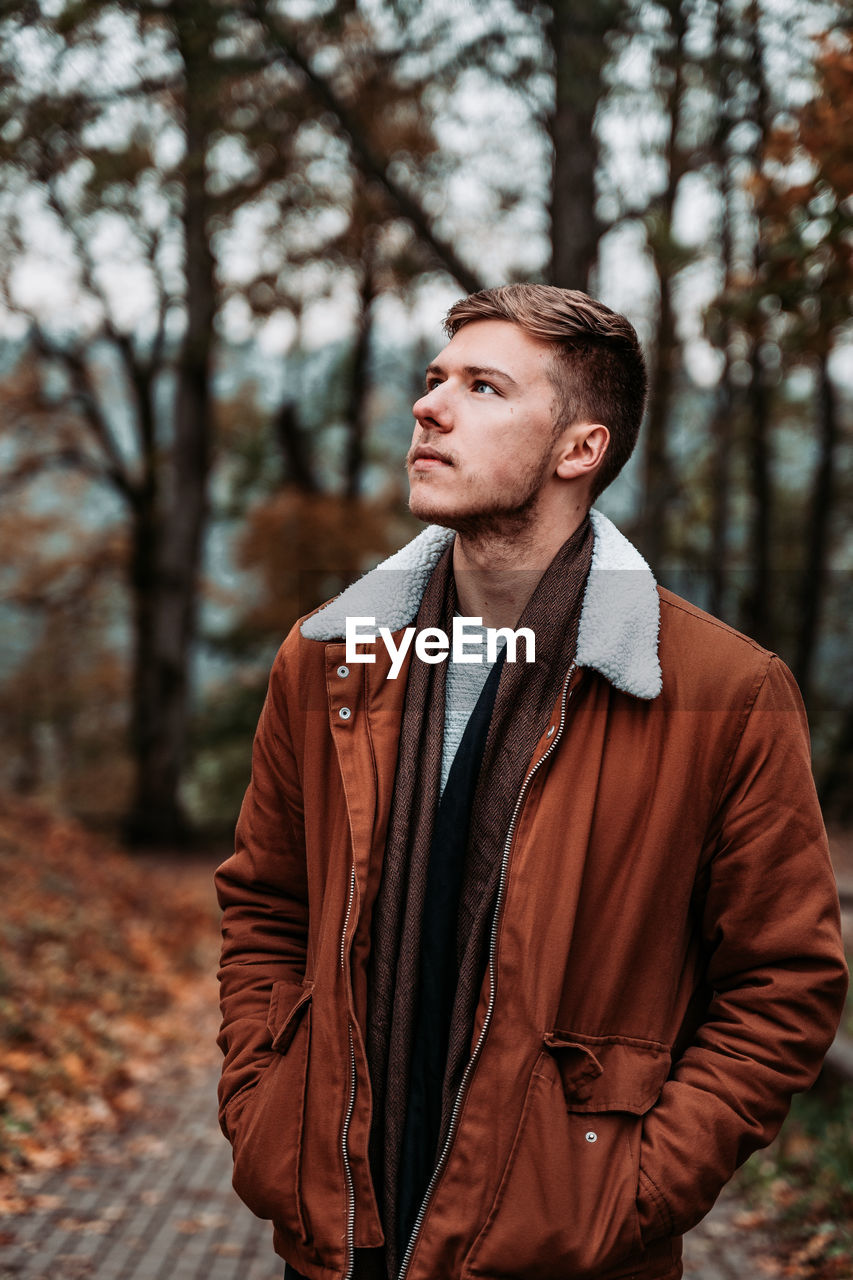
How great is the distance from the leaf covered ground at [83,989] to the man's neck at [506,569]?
3762 mm

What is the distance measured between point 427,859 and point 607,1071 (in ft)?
1.59

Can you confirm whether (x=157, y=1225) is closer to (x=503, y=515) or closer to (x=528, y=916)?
(x=528, y=916)

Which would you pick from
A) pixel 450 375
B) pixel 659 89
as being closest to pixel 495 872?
pixel 450 375

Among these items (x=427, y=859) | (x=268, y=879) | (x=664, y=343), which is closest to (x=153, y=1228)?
(x=268, y=879)

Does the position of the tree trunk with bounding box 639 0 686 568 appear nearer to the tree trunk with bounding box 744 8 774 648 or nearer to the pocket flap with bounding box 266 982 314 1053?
the tree trunk with bounding box 744 8 774 648

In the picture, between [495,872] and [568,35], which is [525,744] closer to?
[495,872]

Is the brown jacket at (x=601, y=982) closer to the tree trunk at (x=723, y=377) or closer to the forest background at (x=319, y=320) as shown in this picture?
the forest background at (x=319, y=320)

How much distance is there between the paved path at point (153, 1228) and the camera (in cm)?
434

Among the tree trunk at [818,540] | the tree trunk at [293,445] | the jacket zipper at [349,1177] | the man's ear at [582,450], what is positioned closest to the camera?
the jacket zipper at [349,1177]

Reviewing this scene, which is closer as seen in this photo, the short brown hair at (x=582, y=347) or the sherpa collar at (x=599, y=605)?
the sherpa collar at (x=599, y=605)

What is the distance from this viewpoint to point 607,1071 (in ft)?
6.61

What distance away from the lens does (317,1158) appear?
A: 208 centimetres

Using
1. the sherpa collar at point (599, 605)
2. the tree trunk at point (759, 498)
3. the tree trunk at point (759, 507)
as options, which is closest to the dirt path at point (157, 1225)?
the sherpa collar at point (599, 605)

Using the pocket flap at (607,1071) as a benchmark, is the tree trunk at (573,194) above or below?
above
